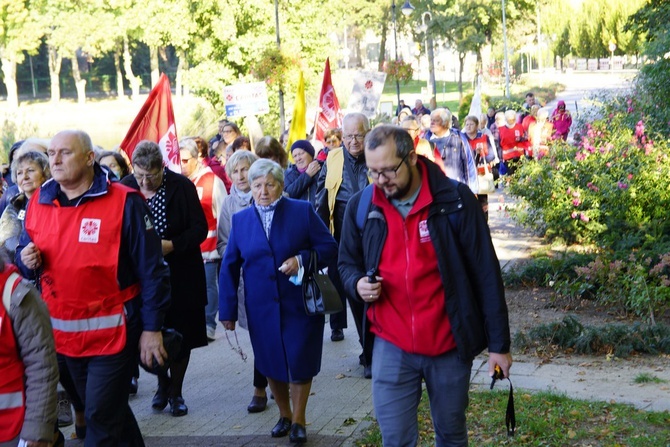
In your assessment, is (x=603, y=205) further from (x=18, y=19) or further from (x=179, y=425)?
(x=18, y=19)

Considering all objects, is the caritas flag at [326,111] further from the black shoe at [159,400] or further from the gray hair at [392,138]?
the gray hair at [392,138]

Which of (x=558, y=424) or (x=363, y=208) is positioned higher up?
(x=363, y=208)

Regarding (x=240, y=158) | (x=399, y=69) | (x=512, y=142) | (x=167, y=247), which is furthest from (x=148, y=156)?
(x=399, y=69)

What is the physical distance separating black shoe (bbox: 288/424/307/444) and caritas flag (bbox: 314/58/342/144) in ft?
26.5

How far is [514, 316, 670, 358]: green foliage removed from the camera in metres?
8.34

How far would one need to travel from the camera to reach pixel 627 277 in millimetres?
9320

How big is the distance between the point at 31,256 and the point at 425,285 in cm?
188

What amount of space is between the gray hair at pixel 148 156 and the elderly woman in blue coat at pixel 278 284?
747 mm

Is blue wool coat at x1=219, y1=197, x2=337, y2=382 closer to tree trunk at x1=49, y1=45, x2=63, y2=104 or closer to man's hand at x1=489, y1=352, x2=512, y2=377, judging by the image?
man's hand at x1=489, y1=352, x2=512, y2=377

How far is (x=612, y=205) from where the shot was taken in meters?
11.6

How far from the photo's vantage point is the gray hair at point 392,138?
4535 millimetres

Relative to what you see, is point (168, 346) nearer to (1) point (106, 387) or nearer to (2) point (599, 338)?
(1) point (106, 387)

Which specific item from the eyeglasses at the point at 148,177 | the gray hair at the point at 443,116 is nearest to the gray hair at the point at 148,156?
the eyeglasses at the point at 148,177

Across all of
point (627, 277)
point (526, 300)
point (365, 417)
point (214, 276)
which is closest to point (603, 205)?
point (526, 300)
